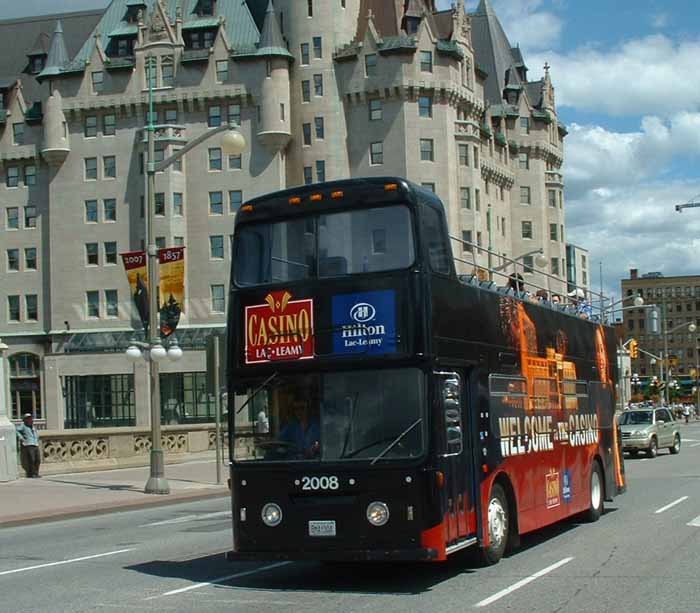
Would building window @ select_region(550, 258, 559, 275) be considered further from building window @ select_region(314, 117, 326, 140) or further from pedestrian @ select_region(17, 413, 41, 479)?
pedestrian @ select_region(17, 413, 41, 479)

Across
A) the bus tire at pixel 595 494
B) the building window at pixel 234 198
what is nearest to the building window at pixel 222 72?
the building window at pixel 234 198

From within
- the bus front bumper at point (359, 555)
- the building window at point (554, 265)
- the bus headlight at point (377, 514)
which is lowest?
the bus front bumper at point (359, 555)

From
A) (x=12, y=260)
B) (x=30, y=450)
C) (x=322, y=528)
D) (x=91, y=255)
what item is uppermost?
(x=12, y=260)

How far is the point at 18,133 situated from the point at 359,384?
77.0m

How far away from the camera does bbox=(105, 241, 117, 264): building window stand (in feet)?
254

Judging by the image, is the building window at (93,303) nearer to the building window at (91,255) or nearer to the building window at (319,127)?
the building window at (91,255)

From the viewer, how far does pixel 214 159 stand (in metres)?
76.3

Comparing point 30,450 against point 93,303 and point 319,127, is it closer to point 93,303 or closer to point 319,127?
point 319,127

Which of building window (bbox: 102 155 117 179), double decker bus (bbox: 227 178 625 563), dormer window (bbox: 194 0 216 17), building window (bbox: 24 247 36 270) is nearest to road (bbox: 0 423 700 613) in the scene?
double decker bus (bbox: 227 178 625 563)

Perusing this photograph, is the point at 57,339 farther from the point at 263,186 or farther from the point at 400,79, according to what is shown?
the point at 400,79

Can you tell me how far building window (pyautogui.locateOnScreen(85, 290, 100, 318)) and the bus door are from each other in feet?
223

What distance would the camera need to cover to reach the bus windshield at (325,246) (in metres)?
11.5

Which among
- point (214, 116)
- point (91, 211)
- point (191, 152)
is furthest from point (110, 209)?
point (214, 116)

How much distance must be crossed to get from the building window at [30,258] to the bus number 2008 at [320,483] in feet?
240
